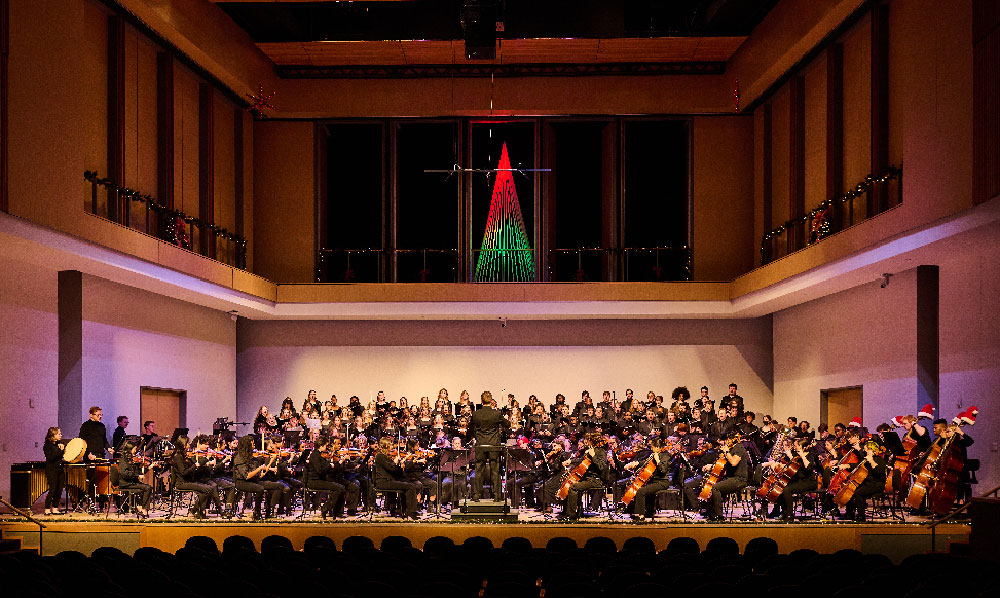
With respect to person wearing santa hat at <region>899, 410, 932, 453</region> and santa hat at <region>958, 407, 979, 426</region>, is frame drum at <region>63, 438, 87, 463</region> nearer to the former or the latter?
person wearing santa hat at <region>899, 410, 932, 453</region>

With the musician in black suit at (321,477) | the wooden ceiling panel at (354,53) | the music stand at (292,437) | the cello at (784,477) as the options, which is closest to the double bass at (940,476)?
the cello at (784,477)

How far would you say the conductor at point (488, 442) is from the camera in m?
11.6

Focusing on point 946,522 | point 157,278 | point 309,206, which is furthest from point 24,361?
point 946,522

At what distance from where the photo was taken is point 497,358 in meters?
19.8

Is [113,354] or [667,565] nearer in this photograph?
[667,565]

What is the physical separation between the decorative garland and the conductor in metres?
6.45

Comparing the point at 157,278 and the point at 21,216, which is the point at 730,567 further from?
the point at 157,278

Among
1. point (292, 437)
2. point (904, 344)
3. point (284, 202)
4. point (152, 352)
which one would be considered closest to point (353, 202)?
point (284, 202)

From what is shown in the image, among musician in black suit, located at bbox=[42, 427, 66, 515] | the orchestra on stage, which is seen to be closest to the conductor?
the orchestra on stage

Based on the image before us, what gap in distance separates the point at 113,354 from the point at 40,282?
166 cm

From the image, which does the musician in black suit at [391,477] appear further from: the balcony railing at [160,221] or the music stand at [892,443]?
the music stand at [892,443]

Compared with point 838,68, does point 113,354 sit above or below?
below

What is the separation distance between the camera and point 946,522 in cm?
1077

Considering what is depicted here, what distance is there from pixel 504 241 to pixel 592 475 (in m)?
8.26
